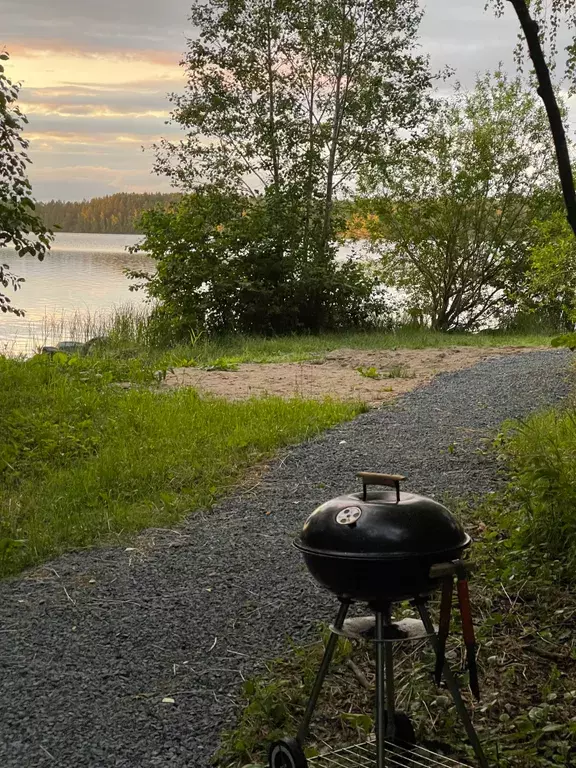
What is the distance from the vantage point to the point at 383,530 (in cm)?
218

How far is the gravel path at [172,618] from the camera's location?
9.46 feet

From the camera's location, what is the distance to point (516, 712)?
286cm

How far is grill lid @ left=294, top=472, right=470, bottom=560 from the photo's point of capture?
7.11 feet

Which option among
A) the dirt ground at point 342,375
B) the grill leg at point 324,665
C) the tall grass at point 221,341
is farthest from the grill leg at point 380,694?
the tall grass at point 221,341

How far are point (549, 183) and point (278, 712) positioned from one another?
1377cm

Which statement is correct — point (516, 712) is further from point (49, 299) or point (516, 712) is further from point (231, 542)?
point (49, 299)

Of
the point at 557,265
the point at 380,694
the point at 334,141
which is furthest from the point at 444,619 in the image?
the point at 334,141

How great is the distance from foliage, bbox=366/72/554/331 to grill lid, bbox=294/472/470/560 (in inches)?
519

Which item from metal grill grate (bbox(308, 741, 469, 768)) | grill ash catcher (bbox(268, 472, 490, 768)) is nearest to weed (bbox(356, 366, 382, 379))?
metal grill grate (bbox(308, 741, 469, 768))

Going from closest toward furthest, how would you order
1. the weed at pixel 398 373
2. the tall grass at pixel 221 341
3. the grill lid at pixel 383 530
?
the grill lid at pixel 383 530
the weed at pixel 398 373
the tall grass at pixel 221 341

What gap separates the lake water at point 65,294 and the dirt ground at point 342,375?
2166mm

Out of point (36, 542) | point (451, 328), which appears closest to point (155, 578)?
point (36, 542)

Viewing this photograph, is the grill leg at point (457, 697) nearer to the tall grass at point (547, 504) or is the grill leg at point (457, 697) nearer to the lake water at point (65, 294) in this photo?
the tall grass at point (547, 504)

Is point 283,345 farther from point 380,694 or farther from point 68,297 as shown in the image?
point 380,694
